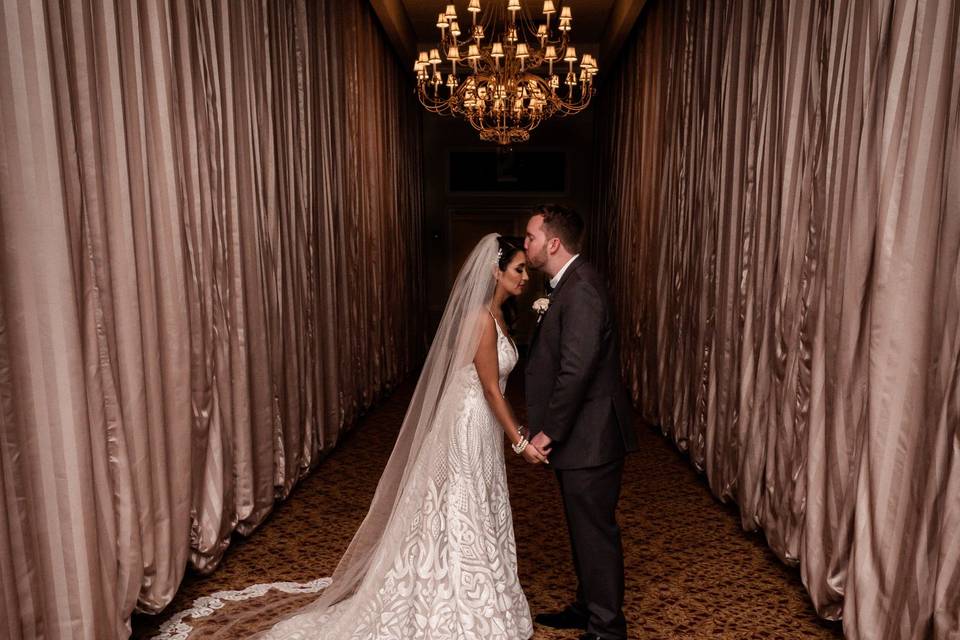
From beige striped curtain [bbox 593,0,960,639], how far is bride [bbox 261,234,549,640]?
51.8 inches

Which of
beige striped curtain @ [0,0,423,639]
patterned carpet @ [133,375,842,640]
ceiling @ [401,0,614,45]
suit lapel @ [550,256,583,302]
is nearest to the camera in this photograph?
beige striped curtain @ [0,0,423,639]

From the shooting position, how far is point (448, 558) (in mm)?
2768

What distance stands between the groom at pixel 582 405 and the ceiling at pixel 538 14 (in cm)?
526

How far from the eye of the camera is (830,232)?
314cm

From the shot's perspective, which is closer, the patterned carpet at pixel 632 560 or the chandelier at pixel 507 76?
the patterned carpet at pixel 632 560

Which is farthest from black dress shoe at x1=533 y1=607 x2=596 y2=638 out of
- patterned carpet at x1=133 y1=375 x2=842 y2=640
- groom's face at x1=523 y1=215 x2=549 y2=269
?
groom's face at x1=523 y1=215 x2=549 y2=269

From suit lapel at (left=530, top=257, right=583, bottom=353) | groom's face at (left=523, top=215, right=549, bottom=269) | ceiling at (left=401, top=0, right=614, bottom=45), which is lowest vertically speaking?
suit lapel at (left=530, top=257, right=583, bottom=353)

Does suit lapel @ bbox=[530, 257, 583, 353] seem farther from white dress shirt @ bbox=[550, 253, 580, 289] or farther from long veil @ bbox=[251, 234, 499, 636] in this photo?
long veil @ bbox=[251, 234, 499, 636]

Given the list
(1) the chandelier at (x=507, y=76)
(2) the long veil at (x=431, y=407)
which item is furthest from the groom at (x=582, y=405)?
(1) the chandelier at (x=507, y=76)

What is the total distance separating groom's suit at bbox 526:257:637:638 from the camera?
2.71m

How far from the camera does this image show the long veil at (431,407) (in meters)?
2.94

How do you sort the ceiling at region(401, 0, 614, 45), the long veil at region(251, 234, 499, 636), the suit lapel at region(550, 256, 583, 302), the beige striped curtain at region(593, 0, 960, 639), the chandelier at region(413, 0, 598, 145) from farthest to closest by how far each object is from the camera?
the ceiling at region(401, 0, 614, 45), the chandelier at region(413, 0, 598, 145), the long veil at region(251, 234, 499, 636), the suit lapel at region(550, 256, 583, 302), the beige striped curtain at region(593, 0, 960, 639)

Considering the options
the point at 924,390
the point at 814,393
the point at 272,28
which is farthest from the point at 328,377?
the point at 924,390

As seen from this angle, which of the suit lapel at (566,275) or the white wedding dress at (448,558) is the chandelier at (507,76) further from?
the white wedding dress at (448,558)
